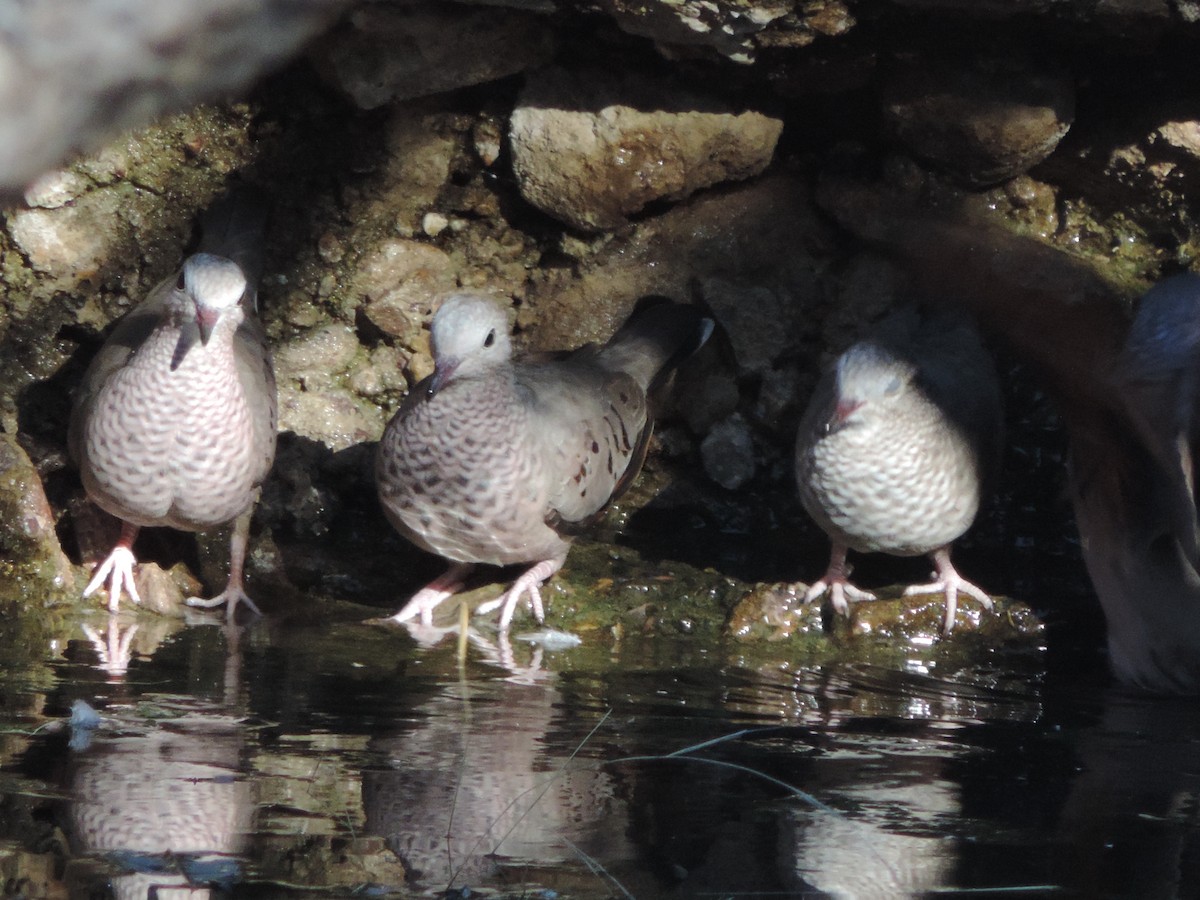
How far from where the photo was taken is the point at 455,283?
222 inches

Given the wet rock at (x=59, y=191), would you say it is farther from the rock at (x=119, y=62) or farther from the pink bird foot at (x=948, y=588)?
the rock at (x=119, y=62)

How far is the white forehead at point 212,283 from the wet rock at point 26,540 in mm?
930

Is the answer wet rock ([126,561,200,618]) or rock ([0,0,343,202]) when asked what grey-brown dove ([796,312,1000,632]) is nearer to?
wet rock ([126,561,200,618])

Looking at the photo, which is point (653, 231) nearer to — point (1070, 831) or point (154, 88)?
point (1070, 831)

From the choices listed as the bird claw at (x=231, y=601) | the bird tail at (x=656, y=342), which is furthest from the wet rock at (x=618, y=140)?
the bird claw at (x=231, y=601)

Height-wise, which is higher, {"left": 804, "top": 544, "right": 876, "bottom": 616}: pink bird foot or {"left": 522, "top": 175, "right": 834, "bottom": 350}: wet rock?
{"left": 522, "top": 175, "right": 834, "bottom": 350}: wet rock

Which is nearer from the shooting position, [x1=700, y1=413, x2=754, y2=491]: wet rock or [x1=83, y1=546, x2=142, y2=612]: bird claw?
[x1=83, y1=546, x2=142, y2=612]: bird claw

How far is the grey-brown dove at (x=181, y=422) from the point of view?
4508mm

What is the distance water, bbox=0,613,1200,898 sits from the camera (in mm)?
2275

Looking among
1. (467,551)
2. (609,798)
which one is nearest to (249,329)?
(467,551)

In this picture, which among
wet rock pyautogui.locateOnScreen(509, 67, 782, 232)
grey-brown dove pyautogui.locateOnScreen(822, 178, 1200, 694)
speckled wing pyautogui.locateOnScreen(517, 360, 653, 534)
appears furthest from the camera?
wet rock pyautogui.locateOnScreen(509, 67, 782, 232)

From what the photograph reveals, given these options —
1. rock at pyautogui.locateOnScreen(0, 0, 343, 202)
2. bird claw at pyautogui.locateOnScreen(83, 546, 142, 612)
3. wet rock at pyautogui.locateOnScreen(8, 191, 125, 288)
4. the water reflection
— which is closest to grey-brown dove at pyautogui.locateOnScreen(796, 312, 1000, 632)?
the water reflection

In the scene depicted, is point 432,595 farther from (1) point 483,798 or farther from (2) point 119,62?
(2) point 119,62

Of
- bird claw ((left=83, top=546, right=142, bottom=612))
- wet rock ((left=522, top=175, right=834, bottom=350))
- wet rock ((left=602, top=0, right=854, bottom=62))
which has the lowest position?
bird claw ((left=83, top=546, right=142, bottom=612))
